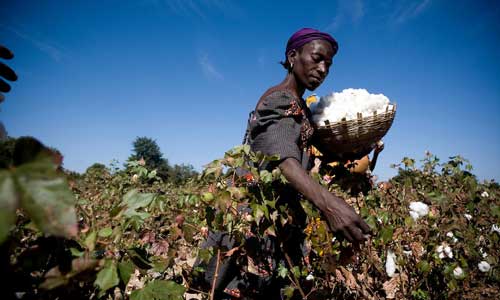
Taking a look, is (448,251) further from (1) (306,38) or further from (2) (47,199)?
(2) (47,199)

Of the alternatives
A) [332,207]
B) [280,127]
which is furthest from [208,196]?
[280,127]

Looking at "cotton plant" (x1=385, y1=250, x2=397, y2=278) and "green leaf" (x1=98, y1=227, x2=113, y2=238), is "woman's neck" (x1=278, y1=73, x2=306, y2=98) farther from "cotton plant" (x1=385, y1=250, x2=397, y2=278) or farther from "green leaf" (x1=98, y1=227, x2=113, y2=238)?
"green leaf" (x1=98, y1=227, x2=113, y2=238)

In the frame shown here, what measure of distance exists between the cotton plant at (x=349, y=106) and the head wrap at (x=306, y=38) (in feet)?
1.23

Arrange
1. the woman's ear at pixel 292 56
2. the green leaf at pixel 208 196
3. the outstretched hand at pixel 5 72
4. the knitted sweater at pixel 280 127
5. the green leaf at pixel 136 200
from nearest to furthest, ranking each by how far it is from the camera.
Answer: the outstretched hand at pixel 5 72
the green leaf at pixel 136 200
the green leaf at pixel 208 196
the knitted sweater at pixel 280 127
the woman's ear at pixel 292 56

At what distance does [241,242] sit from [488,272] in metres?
1.45

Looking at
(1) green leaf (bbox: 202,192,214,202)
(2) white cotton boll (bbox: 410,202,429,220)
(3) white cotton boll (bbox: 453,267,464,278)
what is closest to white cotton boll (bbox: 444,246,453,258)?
(3) white cotton boll (bbox: 453,267,464,278)

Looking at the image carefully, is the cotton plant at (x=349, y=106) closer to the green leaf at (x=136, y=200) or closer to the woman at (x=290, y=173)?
the woman at (x=290, y=173)

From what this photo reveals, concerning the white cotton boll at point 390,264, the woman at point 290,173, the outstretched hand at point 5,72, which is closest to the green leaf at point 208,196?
the woman at point 290,173

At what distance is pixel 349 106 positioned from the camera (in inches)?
80.9

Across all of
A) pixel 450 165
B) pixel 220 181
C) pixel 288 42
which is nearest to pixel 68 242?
pixel 220 181

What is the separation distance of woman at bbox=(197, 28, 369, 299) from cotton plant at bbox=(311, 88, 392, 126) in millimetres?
127

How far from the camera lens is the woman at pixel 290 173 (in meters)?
1.45

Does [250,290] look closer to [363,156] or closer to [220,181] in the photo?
[220,181]

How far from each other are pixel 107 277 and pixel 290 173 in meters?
0.95
